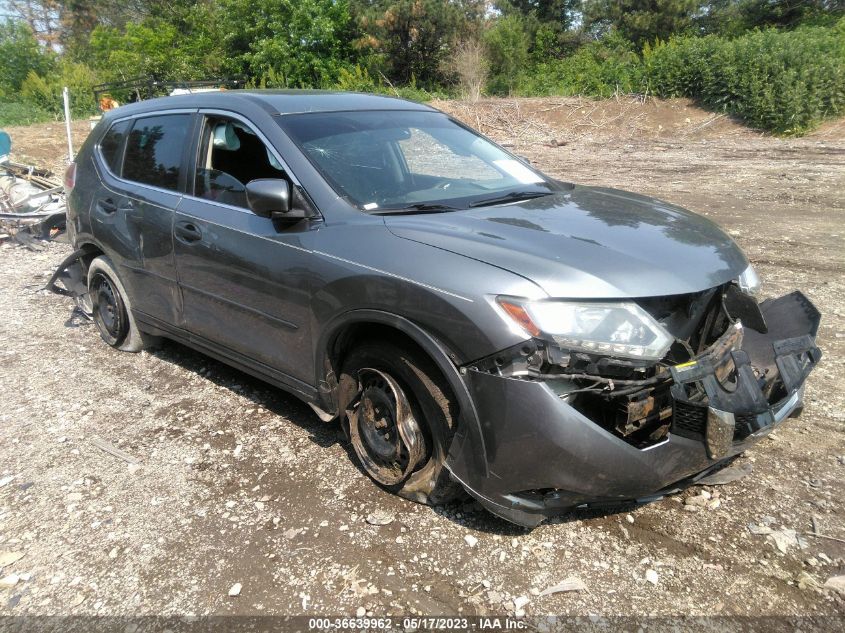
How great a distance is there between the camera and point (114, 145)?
4949mm

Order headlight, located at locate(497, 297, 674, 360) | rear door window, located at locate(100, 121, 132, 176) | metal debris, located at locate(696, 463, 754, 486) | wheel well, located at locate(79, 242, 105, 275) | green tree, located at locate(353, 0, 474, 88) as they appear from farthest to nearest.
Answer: green tree, located at locate(353, 0, 474, 88)
wheel well, located at locate(79, 242, 105, 275)
rear door window, located at locate(100, 121, 132, 176)
metal debris, located at locate(696, 463, 754, 486)
headlight, located at locate(497, 297, 674, 360)

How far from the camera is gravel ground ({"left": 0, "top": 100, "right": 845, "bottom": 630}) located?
270 centimetres

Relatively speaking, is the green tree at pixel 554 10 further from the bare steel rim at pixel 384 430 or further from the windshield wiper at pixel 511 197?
the bare steel rim at pixel 384 430

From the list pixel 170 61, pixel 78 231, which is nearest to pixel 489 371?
pixel 78 231

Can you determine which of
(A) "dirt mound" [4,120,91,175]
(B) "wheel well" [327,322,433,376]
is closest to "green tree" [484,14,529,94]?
(A) "dirt mound" [4,120,91,175]

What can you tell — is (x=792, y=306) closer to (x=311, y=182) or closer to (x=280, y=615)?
(x=311, y=182)

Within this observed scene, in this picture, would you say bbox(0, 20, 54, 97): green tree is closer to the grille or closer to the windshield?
the windshield

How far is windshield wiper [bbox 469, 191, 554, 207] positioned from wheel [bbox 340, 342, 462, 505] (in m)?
0.95

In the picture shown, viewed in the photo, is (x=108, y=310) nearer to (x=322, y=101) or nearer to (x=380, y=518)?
(x=322, y=101)

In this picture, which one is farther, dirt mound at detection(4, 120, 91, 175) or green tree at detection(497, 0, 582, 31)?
green tree at detection(497, 0, 582, 31)

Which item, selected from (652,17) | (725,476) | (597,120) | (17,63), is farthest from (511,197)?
(17,63)

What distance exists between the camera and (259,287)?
3568 millimetres

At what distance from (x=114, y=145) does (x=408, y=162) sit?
7.87 ft

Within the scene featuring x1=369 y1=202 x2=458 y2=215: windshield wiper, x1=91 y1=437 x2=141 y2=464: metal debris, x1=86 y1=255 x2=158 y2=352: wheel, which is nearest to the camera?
x1=369 y1=202 x2=458 y2=215: windshield wiper
